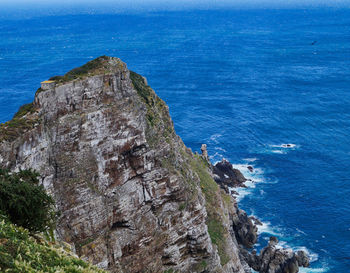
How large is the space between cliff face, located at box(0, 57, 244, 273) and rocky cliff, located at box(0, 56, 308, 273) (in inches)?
4.3

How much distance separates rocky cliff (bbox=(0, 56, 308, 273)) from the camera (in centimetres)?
4122

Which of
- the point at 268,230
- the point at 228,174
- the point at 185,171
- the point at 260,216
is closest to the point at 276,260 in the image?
the point at 268,230

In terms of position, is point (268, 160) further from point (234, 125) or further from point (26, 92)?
point (26, 92)

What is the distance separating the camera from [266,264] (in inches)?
2884

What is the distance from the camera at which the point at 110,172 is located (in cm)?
4650

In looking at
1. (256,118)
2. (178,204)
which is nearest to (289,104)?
(256,118)

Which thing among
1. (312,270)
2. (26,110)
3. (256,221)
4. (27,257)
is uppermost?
(26,110)

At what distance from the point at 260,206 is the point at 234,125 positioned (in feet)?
152

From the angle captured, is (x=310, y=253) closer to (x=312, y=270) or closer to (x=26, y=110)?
(x=312, y=270)

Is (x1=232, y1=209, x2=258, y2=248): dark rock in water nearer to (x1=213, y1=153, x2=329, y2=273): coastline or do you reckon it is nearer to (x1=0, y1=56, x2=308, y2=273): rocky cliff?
(x1=213, y1=153, x2=329, y2=273): coastline

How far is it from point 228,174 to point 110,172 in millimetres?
61782

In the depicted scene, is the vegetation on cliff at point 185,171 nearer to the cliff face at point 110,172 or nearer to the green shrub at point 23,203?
the cliff face at point 110,172

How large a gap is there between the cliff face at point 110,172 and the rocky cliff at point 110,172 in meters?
0.11

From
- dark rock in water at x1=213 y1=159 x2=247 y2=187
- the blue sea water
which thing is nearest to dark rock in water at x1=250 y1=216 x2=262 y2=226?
the blue sea water
